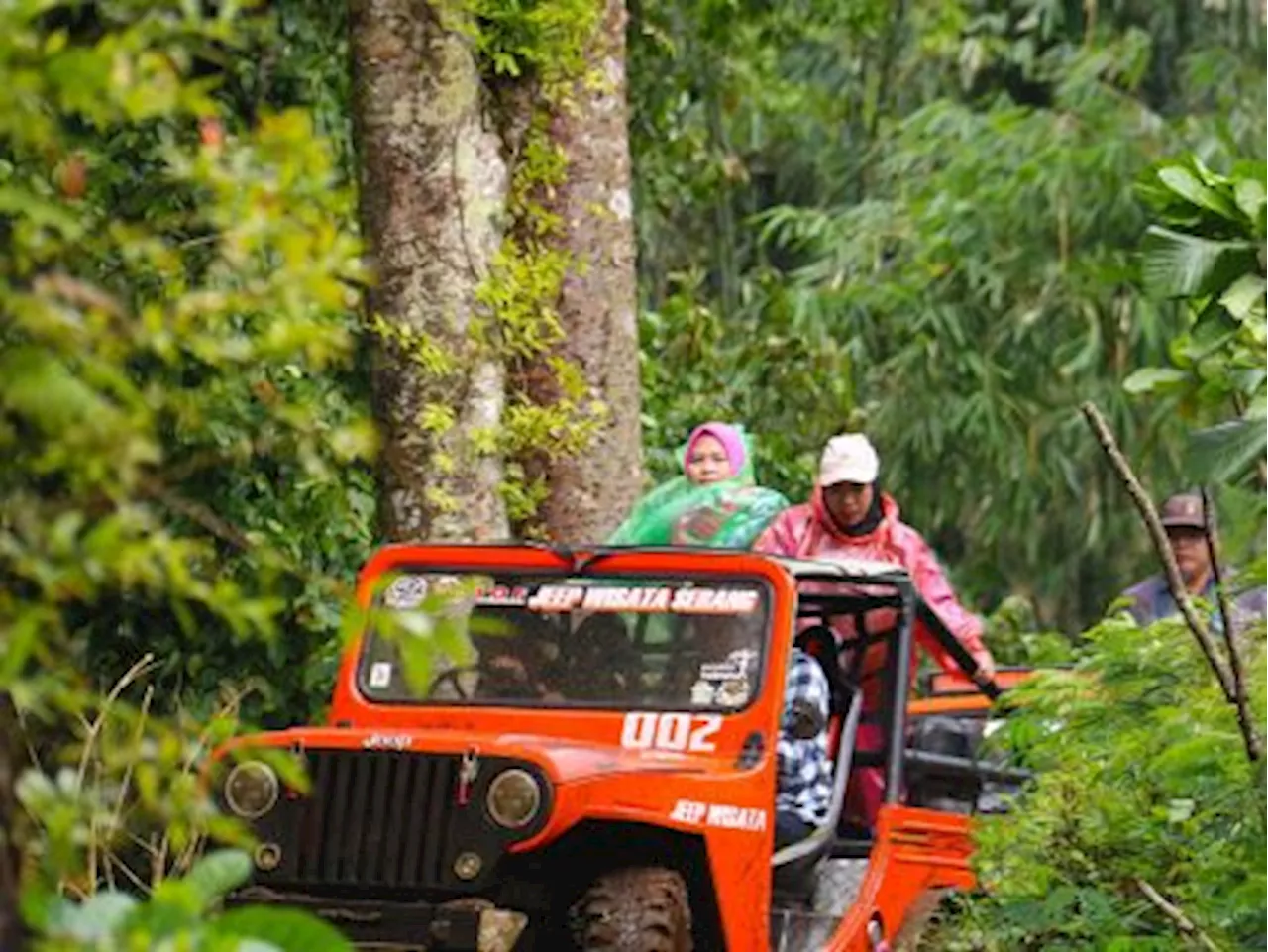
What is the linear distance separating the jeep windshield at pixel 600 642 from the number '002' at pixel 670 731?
0.04 metres

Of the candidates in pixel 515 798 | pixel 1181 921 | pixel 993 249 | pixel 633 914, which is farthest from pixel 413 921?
pixel 993 249

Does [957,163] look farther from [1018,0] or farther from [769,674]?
[769,674]

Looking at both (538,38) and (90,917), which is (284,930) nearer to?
(90,917)

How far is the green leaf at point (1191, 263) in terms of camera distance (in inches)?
331

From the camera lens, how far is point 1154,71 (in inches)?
1121

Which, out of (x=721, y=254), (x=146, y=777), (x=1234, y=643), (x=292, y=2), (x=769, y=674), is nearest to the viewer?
(x=146, y=777)

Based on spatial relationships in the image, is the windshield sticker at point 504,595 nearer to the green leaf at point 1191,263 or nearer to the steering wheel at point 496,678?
the steering wheel at point 496,678

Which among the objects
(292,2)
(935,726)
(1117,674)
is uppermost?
(292,2)

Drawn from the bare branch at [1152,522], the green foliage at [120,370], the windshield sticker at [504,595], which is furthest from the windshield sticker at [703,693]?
the green foliage at [120,370]

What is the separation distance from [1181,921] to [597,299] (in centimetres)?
525

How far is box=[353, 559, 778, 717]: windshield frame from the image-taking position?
10773 mm

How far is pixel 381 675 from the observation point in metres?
11.3

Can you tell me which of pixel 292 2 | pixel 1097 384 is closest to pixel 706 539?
pixel 292 2

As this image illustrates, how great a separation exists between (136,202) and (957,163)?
13166mm
